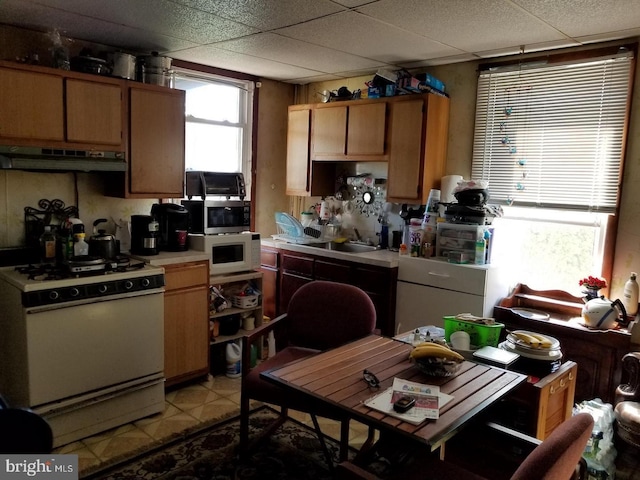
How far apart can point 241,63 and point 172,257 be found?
1.83 m

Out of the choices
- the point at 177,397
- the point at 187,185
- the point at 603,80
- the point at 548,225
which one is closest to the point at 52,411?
the point at 177,397

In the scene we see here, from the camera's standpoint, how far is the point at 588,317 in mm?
3146

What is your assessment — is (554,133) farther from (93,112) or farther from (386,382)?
(93,112)

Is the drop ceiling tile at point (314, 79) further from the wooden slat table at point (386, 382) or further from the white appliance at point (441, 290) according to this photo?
the wooden slat table at point (386, 382)

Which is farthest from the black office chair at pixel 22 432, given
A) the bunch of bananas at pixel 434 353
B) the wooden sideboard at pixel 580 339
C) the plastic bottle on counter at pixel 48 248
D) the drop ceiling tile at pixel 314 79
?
the drop ceiling tile at pixel 314 79

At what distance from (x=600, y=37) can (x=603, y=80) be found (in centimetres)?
28

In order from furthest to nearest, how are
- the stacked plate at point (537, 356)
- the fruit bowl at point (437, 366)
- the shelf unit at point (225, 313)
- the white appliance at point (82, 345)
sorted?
the shelf unit at point (225, 313)
the white appliance at point (82, 345)
the stacked plate at point (537, 356)
the fruit bowl at point (437, 366)

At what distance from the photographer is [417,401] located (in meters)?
1.72

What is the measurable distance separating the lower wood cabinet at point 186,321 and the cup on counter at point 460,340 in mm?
1879

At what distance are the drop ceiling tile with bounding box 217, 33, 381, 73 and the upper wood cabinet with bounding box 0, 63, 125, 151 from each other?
36.5 inches

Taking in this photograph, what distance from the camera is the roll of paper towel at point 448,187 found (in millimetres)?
3875

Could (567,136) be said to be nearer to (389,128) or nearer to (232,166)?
(389,128)

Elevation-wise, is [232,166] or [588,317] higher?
[232,166]

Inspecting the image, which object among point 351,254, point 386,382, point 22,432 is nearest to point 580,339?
point 351,254
